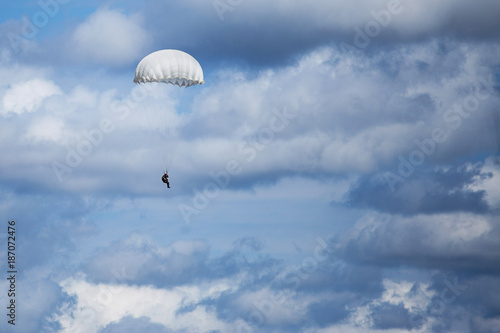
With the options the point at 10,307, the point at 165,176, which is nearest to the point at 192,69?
the point at 165,176

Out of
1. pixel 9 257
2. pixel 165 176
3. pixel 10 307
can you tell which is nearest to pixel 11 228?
pixel 9 257

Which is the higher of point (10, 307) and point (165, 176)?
point (165, 176)

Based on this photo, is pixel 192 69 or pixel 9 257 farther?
pixel 192 69

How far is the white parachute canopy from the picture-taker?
12812 cm

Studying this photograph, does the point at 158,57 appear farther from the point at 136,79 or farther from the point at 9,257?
the point at 9,257

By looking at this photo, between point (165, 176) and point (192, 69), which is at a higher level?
point (192, 69)

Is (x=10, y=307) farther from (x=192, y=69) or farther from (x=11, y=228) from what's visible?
(x=192, y=69)

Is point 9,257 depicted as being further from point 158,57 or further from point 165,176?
point 158,57

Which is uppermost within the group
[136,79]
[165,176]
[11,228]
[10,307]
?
[136,79]

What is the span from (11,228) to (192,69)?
108 feet

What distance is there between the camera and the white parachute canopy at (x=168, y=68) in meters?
128

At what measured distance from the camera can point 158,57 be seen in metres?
129

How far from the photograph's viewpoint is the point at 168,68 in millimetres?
128250

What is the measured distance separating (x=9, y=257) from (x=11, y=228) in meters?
3.84
